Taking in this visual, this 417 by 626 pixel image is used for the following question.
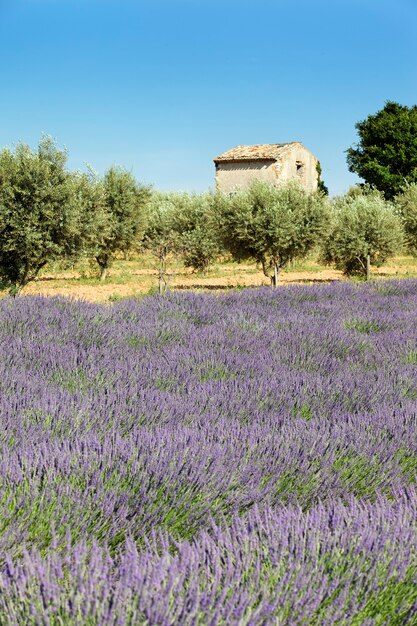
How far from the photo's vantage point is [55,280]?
88.2ft

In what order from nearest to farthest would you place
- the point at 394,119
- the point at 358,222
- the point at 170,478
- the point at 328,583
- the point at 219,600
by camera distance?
the point at 219,600 < the point at 328,583 < the point at 170,478 < the point at 358,222 < the point at 394,119

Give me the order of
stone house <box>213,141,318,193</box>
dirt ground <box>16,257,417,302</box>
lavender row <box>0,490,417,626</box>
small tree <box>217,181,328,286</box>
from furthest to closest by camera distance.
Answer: stone house <box>213,141,318,193</box>
small tree <box>217,181,328,286</box>
dirt ground <box>16,257,417,302</box>
lavender row <box>0,490,417,626</box>

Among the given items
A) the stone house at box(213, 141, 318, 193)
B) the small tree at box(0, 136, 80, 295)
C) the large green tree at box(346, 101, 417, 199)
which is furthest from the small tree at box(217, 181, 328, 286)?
the large green tree at box(346, 101, 417, 199)

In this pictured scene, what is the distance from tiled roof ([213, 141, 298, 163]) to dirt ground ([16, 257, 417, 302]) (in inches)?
516

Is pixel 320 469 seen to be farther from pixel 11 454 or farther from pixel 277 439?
pixel 11 454

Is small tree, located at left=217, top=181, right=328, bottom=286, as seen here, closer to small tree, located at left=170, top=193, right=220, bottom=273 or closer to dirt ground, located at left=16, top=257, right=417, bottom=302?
dirt ground, located at left=16, top=257, right=417, bottom=302

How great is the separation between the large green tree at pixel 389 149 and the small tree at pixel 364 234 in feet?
74.9

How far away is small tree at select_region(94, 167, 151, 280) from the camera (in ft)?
87.7

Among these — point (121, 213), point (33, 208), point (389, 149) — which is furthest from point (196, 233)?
point (389, 149)

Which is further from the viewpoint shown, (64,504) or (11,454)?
(11,454)

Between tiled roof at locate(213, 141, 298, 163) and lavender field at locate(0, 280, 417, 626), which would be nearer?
lavender field at locate(0, 280, 417, 626)

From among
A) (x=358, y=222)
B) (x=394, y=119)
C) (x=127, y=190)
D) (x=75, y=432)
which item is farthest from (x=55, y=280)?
(x=394, y=119)

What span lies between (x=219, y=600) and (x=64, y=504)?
0.84m

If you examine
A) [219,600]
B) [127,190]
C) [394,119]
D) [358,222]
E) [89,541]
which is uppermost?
[394,119]
